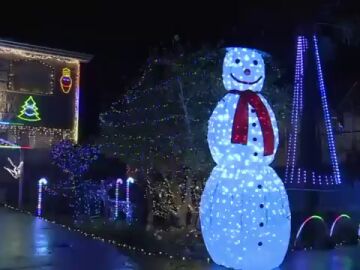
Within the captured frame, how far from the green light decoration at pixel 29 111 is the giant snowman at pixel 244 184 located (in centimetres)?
1470

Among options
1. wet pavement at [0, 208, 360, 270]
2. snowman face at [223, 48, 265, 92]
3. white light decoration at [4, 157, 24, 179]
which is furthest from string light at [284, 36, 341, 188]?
white light decoration at [4, 157, 24, 179]

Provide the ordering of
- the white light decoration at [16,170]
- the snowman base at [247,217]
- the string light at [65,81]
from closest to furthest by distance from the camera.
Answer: the snowman base at [247,217] < the white light decoration at [16,170] < the string light at [65,81]

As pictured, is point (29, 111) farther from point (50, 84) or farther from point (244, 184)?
point (244, 184)

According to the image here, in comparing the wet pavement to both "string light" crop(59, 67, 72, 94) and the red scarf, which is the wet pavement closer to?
the red scarf

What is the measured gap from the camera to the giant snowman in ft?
28.0

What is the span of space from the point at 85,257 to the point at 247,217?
10.6ft

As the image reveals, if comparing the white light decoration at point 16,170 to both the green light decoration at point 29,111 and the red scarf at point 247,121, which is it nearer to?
the green light decoration at point 29,111

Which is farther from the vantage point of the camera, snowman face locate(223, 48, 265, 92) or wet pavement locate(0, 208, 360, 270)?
wet pavement locate(0, 208, 360, 270)

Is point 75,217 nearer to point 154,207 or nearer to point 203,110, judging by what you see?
point 154,207

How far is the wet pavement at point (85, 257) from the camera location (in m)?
9.17

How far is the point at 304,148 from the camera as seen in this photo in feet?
41.8

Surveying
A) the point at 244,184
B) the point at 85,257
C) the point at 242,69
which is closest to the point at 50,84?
the point at 85,257

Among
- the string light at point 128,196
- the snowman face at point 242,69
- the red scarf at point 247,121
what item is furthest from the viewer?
the string light at point 128,196

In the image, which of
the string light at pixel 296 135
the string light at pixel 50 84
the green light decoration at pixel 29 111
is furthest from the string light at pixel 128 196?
the string light at pixel 296 135
